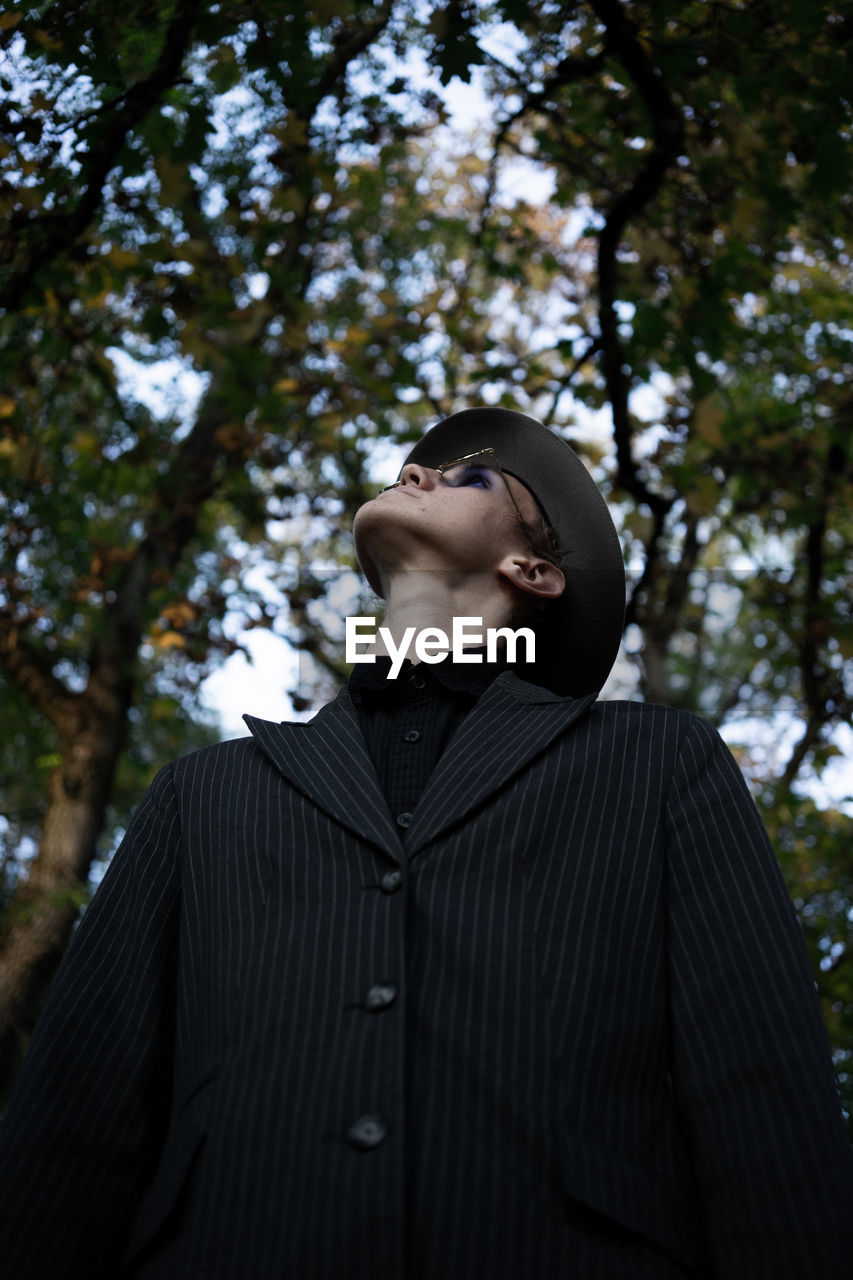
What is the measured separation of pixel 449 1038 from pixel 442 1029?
0.07 feet

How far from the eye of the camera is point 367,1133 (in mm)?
1562

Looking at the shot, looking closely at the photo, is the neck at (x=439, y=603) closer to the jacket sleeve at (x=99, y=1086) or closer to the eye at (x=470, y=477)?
the eye at (x=470, y=477)

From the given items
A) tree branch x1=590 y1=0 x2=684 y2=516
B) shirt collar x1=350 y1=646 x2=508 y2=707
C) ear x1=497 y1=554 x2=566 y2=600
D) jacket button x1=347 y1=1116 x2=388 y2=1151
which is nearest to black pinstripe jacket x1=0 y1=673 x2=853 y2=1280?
jacket button x1=347 y1=1116 x2=388 y2=1151

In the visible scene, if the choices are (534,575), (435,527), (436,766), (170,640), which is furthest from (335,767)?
(170,640)

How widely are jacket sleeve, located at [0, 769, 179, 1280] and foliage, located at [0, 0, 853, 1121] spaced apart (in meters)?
2.43

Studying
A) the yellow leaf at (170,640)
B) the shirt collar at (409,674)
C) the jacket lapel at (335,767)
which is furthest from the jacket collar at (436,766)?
the yellow leaf at (170,640)

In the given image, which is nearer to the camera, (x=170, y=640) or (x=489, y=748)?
(x=489, y=748)

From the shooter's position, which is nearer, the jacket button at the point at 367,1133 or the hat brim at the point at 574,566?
the jacket button at the point at 367,1133

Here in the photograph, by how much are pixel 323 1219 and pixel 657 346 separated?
15.9ft

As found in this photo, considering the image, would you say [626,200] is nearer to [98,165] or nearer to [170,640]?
[98,165]

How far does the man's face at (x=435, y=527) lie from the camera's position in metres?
2.96

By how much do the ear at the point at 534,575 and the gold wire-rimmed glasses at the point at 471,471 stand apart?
0.52 ft

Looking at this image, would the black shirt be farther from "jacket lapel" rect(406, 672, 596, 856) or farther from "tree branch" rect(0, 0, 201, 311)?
"tree branch" rect(0, 0, 201, 311)

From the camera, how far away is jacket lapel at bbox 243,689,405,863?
78.4 inches
